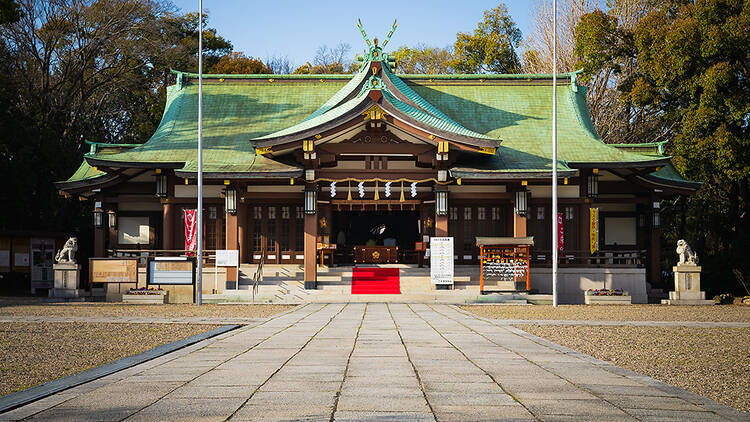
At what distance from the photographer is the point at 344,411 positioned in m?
6.56

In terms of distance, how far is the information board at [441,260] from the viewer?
25.0m

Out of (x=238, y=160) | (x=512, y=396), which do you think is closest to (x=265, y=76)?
(x=238, y=160)

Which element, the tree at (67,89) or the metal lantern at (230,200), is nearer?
the metal lantern at (230,200)

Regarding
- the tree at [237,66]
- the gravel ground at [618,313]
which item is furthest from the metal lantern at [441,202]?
the tree at [237,66]

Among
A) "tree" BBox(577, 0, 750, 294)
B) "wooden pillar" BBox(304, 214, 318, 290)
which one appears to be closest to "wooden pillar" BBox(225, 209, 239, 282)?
"wooden pillar" BBox(304, 214, 318, 290)

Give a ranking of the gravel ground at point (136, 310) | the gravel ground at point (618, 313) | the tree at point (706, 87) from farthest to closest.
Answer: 1. the tree at point (706, 87)
2. the gravel ground at point (136, 310)
3. the gravel ground at point (618, 313)

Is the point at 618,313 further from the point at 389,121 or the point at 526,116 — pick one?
the point at 526,116

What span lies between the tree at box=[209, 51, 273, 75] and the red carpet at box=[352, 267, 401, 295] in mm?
28350

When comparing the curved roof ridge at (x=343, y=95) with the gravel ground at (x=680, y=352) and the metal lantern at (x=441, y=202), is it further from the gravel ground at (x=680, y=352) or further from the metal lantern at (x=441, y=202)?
the gravel ground at (x=680, y=352)

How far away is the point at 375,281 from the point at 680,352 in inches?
630

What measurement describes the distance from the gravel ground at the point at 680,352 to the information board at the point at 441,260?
8.86m

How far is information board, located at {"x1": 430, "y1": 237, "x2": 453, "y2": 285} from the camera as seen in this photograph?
24984 mm

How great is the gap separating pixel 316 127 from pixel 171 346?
14237 mm

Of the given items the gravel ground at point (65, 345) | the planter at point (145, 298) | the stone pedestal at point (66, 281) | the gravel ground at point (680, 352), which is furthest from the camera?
the stone pedestal at point (66, 281)
